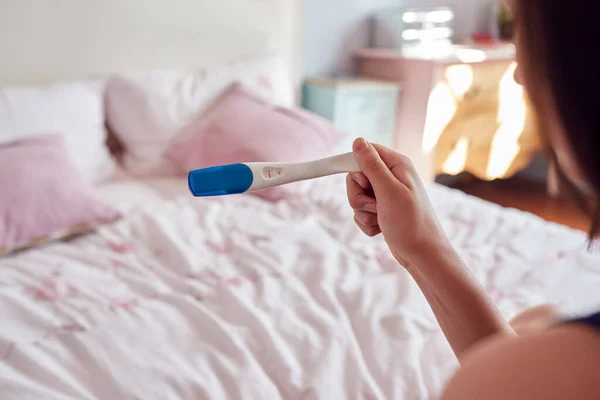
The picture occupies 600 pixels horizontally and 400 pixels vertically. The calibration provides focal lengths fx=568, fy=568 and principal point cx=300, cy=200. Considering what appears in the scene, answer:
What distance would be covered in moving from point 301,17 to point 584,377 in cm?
227

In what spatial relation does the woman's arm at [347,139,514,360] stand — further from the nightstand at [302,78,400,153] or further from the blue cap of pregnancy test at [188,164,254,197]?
the nightstand at [302,78,400,153]

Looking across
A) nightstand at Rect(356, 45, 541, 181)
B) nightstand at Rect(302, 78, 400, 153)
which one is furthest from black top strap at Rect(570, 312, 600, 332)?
nightstand at Rect(356, 45, 541, 181)

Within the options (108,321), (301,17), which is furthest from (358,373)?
(301,17)

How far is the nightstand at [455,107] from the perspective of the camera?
7.84 feet

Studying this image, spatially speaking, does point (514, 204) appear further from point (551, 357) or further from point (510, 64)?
point (551, 357)

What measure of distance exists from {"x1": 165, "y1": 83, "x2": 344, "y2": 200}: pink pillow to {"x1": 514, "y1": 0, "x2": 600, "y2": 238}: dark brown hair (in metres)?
1.23

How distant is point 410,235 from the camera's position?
0.74 m

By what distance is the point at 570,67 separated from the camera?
1.09 ft

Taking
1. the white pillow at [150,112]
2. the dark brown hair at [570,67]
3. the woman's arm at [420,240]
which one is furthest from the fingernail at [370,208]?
the white pillow at [150,112]

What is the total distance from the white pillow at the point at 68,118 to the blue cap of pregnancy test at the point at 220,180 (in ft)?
3.16

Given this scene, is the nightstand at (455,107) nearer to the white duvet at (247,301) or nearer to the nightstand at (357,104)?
the nightstand at (357,104)

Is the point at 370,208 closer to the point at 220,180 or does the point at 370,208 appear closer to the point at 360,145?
the point at 360,145

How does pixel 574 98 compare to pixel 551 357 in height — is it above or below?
above

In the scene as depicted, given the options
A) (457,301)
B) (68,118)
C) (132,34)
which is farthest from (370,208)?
(132,34)
